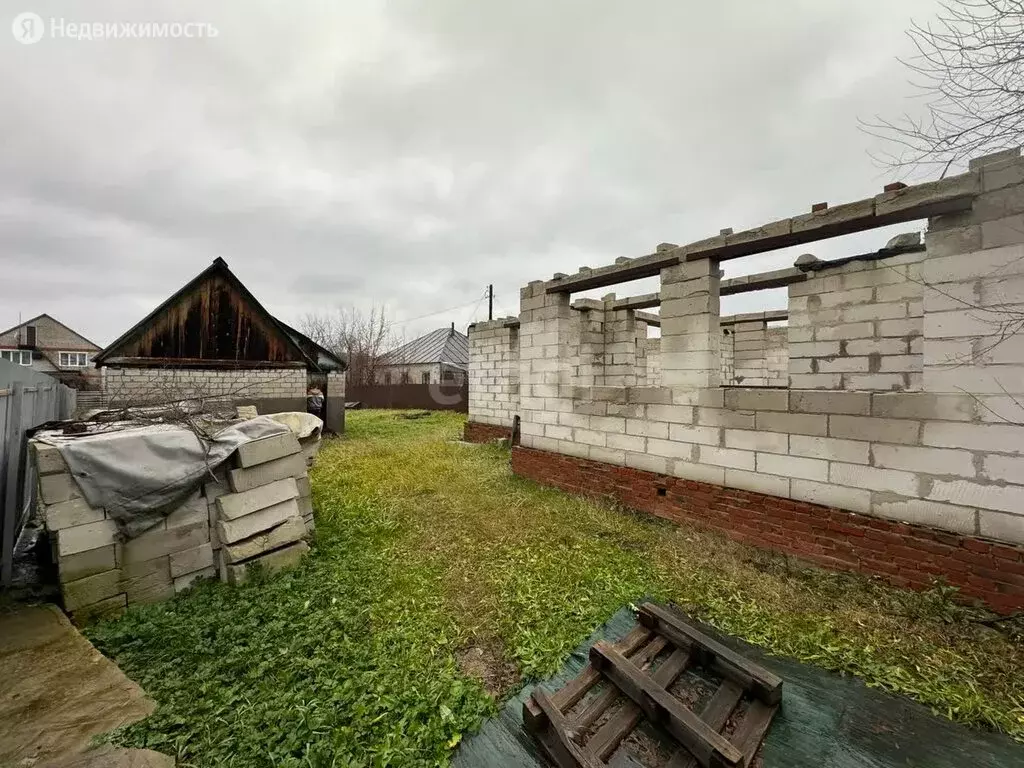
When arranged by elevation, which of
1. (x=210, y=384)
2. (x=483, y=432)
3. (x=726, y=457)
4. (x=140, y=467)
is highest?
(x=210, y=384)

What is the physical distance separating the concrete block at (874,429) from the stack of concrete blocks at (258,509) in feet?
18.3

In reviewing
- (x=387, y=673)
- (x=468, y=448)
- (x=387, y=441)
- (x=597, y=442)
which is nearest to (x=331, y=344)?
(x=387, y=441)

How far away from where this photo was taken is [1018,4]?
2.75 meters

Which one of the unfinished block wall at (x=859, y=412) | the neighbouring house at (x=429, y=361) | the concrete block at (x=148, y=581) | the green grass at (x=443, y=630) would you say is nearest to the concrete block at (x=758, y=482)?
the unfinished block wall at (x=859, y=412)

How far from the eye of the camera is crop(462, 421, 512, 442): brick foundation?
11006mm

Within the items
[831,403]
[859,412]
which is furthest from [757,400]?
[859,412]

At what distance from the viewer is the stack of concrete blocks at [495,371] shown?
36.0 feet

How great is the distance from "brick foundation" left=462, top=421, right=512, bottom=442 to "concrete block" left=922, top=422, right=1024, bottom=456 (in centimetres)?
816

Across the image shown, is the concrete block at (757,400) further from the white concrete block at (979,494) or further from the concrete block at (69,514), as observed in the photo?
the concrete block at (69,514)

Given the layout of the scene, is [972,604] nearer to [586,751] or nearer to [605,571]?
[605,571]

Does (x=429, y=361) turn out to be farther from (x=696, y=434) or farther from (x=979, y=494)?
(x=979, y=494)

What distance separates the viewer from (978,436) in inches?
132

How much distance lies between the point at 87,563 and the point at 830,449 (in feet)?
21.9

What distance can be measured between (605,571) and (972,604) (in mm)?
2854
